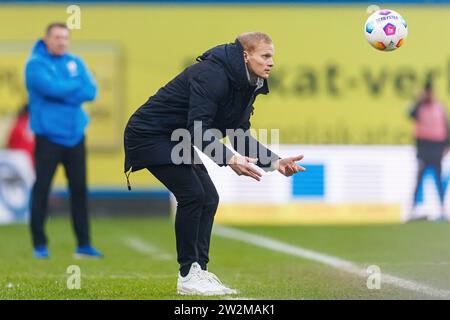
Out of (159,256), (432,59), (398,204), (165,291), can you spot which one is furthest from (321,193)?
(165,291)

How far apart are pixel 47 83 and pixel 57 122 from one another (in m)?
0.43

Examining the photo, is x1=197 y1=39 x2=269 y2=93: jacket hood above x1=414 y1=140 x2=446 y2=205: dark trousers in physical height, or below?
above

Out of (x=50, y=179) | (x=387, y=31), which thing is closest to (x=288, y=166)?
(x=387, y=31)

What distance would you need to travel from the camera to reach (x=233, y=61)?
7820 mm

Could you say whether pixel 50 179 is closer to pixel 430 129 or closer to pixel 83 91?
pixel 83 91

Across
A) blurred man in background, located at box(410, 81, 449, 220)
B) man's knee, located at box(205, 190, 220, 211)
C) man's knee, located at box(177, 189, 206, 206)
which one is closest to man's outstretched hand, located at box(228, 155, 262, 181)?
man's knee, located at box(177, 189, 206, 206)

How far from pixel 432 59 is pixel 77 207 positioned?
27.1 feet

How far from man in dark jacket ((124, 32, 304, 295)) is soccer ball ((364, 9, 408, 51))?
1389 mm

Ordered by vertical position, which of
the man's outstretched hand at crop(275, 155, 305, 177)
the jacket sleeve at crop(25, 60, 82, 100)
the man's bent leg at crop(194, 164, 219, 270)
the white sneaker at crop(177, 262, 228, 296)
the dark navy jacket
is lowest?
the white sneaker at crop(177, 262, 228, 296)

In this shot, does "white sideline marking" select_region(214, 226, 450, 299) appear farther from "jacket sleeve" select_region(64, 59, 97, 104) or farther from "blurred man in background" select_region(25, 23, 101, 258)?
"jacket sleeve" select_region(64, 59, 97, 104)

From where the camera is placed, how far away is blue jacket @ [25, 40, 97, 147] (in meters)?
11.8

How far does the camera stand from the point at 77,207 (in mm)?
12062

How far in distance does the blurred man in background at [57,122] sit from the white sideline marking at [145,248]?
631 millimetres
